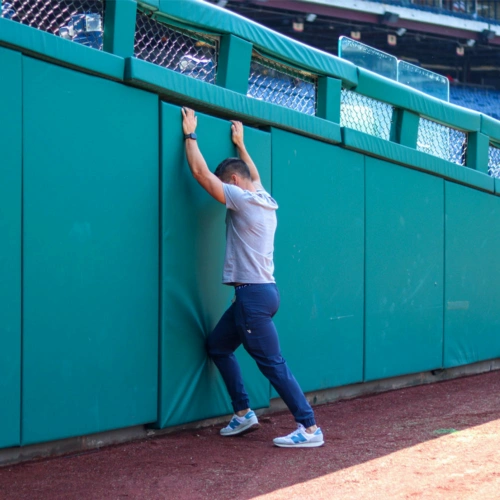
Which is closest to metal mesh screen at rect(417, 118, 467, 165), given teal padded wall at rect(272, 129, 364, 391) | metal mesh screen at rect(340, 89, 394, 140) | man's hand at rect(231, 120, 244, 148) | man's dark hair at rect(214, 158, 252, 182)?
metal mesh screen at rect(340, 89, 394, 140)

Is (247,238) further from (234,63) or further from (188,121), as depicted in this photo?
(234,63)

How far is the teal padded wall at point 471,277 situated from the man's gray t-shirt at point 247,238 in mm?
3714

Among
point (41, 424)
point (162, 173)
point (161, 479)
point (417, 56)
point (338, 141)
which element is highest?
point (417, 56)

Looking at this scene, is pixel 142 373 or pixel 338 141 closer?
pixel 142 373

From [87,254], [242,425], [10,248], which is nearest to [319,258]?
[242,425]

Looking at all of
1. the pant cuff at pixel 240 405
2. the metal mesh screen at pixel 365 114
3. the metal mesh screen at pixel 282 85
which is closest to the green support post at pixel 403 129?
the metal mesh screen at pixel 365 114

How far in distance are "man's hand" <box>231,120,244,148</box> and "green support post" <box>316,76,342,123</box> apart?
1.33 metres

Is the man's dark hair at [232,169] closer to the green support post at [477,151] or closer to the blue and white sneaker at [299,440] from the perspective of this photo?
the blue and white sneaker at [299,440]

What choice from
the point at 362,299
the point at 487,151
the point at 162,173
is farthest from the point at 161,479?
the point at 487,151

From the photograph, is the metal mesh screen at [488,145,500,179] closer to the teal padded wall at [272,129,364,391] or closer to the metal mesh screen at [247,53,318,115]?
the teal padded wall at [272,129,364,391]

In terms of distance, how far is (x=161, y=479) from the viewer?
4094 millimetres

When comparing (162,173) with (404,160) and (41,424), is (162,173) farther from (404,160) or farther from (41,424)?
(404,160)

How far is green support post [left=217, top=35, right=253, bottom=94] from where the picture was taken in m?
5.70

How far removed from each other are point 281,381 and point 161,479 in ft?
3.63
